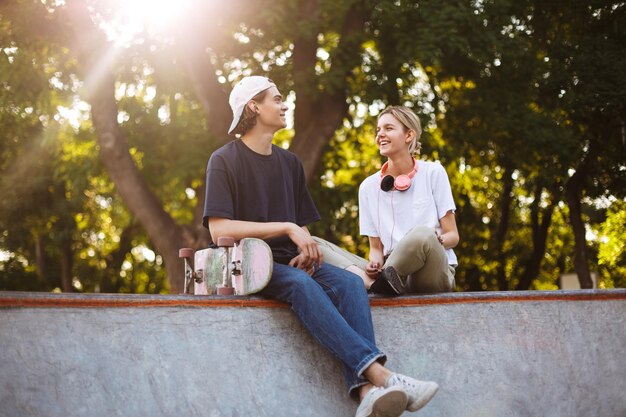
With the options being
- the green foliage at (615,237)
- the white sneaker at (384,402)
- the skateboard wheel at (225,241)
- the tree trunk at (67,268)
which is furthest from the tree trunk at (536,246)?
the white sneaker at (384,402)

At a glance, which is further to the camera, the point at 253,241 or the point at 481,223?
the point at 481,223

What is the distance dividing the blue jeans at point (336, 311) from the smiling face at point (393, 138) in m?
1.17

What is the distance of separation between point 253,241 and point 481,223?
14.1 metres

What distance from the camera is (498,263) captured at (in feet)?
65.5

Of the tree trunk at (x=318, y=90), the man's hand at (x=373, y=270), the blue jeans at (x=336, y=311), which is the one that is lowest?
the blue jeans at (x=336, y=311)

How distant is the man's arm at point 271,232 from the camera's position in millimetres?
4465

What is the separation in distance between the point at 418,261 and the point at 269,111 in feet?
4.24

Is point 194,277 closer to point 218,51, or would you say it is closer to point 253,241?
point 253,241

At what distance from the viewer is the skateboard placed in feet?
14.4

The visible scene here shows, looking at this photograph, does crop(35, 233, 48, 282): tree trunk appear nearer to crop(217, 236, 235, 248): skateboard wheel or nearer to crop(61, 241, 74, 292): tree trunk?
crop(61, 241, 74, 292): tree trunk

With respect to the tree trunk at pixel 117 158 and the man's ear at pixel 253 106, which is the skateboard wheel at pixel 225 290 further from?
the tree trunk at pixel 117 158

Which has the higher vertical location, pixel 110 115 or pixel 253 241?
pixel 110 115

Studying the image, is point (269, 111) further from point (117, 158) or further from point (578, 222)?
point (578, 222)

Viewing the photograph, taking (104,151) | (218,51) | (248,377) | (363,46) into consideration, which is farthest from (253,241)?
(218,51)
